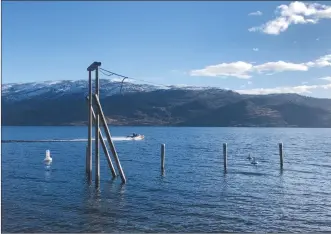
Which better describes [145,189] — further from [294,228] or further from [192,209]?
[294,228]

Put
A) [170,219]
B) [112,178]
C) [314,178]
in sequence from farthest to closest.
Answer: [314,178], [112,178], [170,219]

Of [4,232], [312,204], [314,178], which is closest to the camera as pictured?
[4,232]

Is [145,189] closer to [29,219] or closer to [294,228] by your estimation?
[29,219]

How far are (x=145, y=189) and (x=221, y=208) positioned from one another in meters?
8.69

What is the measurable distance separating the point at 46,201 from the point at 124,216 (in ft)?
22.4

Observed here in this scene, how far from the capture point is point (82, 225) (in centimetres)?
1998

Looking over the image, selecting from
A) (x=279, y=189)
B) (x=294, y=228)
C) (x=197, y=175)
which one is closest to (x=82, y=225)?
(x=294, y=228)

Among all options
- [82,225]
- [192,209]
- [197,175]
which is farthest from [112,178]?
[82,225]

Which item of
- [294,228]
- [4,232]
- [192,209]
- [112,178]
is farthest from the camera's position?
[112,178]

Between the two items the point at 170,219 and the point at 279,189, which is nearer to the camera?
the point at 170,219

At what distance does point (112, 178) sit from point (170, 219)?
51.7 ft

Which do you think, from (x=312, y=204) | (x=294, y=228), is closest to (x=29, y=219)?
(x=294, y=228)

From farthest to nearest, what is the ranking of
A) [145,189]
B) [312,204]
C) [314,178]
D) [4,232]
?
[314,178]
[145,189]
[312,204]
[4,232]

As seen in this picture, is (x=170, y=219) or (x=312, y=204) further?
(x=312, y=204)
